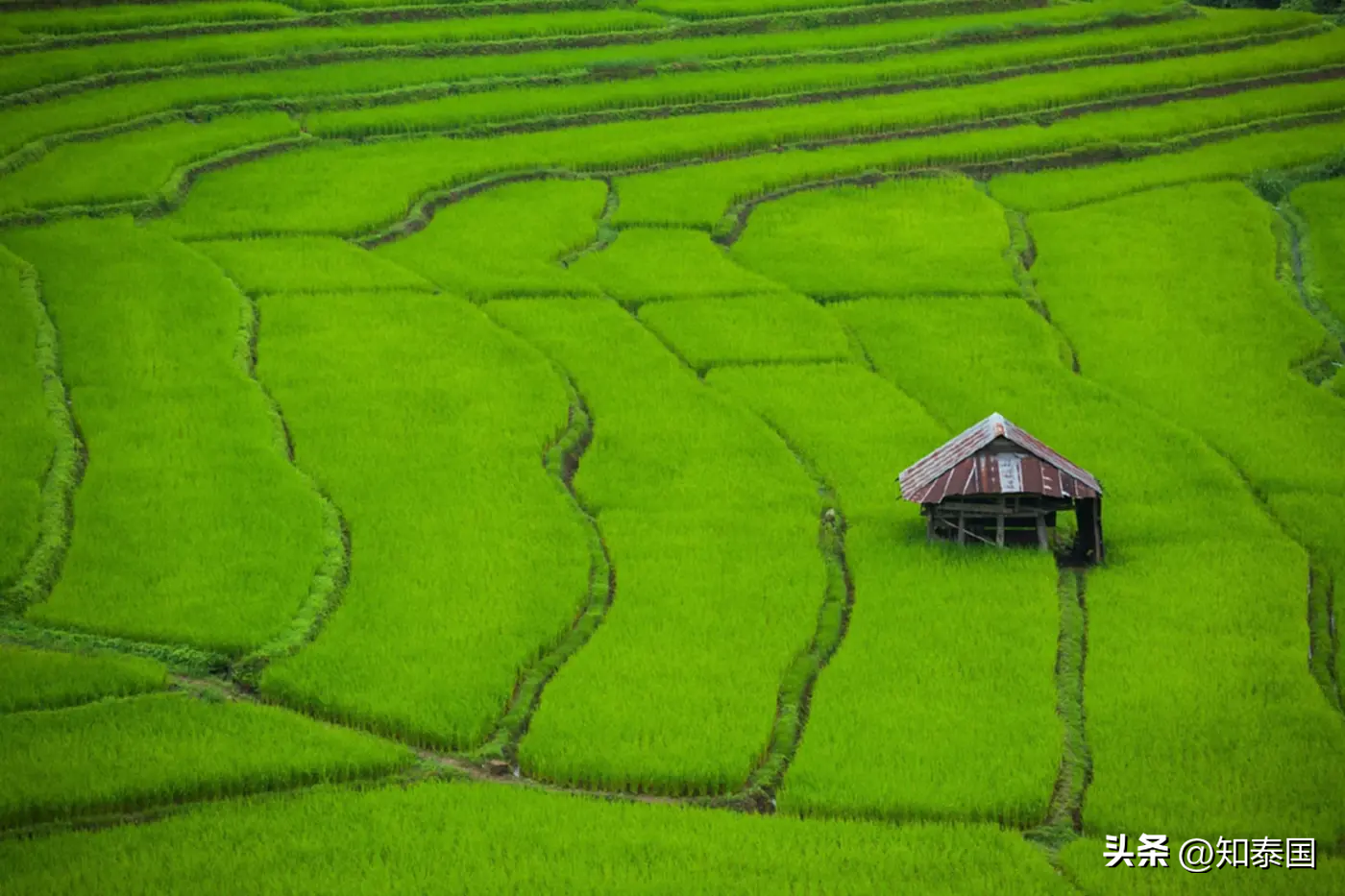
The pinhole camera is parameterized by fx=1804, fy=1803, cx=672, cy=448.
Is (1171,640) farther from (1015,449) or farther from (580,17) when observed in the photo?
(580,17)

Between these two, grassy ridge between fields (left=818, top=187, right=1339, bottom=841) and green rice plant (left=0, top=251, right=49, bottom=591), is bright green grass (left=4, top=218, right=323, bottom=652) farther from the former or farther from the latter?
grassy ridge between fields (left=818, top=187, right=1339, bottom=841)

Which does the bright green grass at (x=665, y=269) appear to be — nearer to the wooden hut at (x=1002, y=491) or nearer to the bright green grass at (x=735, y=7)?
the wooden hut at (x=1002, y=491)

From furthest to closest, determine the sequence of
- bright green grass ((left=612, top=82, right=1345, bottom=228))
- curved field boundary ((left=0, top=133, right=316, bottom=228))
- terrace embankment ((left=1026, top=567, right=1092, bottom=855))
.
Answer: bright green grass ((left=612, top=82, right=1345, bottom=228)) → curved field boundary ((left=0, top=133, right=316, bottom=228)) → terrace embankment ((left=1026, top=567, right=1092, bottom=855))

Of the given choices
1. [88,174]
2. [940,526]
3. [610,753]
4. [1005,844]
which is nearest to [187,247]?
[88,174]

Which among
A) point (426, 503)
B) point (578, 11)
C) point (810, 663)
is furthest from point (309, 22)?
point (810, 663)

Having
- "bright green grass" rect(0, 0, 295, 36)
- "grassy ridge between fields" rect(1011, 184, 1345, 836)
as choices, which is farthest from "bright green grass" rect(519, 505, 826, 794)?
"bright green grass" rect(0, 0, 295, 36)

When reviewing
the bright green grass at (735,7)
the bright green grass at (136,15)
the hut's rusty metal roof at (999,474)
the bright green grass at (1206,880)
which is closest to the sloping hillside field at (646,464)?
the bright green grass at (1206,880)
